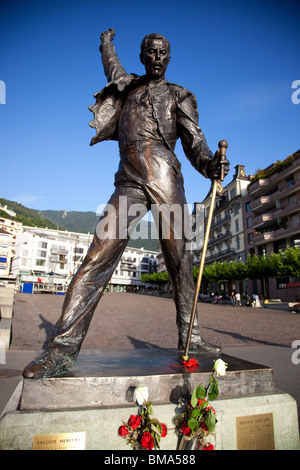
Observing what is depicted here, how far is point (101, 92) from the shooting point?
271 centimetres

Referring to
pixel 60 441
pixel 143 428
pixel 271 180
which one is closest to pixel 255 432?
pixel 143 428

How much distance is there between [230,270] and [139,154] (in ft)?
113

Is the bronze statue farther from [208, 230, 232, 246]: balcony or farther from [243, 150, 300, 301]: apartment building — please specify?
[208, 230, 232, 246]: balcony

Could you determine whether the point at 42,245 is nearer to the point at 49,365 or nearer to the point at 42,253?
the point at 42,253

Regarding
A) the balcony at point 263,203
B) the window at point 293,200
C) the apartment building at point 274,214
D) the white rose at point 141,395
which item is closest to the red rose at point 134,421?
the white rose at point 141,395

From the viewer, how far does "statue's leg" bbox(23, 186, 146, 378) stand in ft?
6.22

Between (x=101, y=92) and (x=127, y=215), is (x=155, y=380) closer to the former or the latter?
(x=127, y=215)

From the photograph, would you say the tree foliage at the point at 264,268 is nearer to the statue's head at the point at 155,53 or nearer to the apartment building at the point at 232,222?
the apartment building at the point at 232,222

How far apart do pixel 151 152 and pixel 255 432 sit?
2.11 meters

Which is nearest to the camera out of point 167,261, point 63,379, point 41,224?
point 63,379

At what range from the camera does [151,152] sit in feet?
8.39

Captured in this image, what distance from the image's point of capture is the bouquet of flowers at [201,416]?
5.13ft

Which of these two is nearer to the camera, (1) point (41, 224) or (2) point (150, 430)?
(2) point (150, 430)

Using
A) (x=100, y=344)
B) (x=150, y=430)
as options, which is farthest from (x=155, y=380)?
(x=100, y=344)
